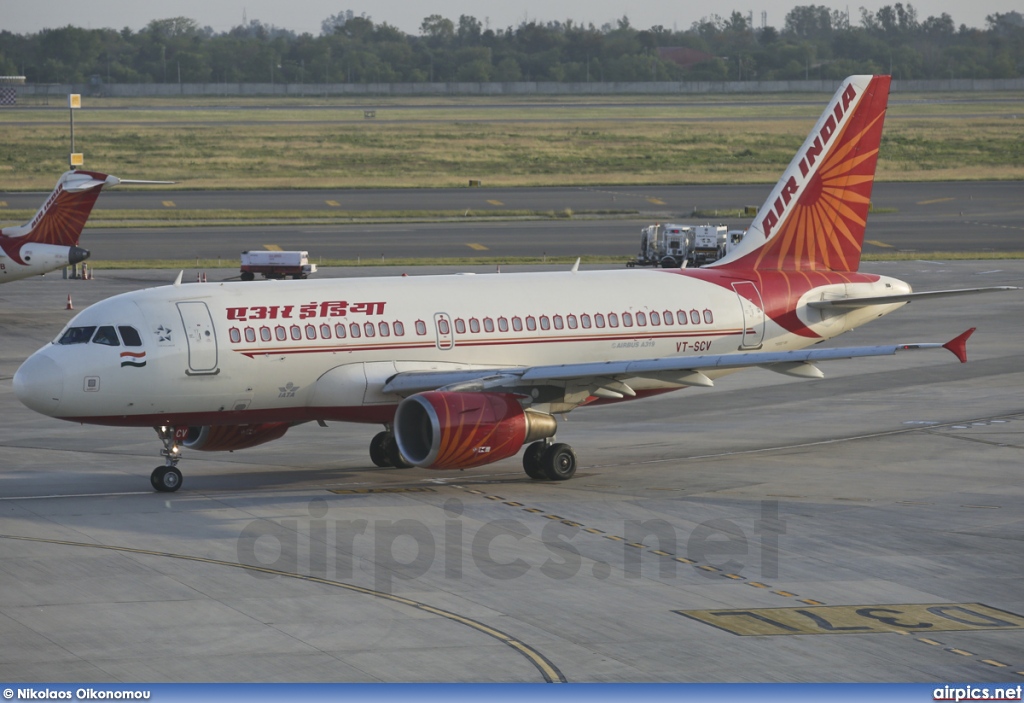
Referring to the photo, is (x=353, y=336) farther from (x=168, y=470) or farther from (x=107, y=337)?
(x=107, y=337)

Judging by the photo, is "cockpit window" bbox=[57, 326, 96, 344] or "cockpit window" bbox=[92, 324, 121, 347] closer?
"cockpit window" bbox=[92, 324, 121, 347]

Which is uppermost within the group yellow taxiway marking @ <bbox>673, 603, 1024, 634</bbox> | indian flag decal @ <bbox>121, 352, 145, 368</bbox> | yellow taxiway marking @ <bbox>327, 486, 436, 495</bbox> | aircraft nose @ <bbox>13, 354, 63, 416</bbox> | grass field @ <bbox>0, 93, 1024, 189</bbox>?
grass field @ <bbox>0, 93, 1024, 189</bbox>

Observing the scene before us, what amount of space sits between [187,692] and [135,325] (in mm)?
23710

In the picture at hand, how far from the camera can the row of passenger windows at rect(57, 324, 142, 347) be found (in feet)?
102

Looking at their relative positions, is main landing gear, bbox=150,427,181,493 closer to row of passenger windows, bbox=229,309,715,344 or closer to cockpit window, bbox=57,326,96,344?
cockpit window, bbox=57,326,96,344

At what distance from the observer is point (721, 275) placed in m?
38.4

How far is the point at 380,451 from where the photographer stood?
3538 centimetres

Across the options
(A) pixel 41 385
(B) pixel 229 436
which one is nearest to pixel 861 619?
(B) pixel 229 436

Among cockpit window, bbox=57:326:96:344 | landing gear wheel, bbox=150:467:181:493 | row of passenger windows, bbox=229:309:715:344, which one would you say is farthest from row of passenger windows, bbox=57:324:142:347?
landing gear wheel, bbox=150:467:181:493

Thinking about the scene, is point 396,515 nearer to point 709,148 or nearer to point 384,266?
point 384,266

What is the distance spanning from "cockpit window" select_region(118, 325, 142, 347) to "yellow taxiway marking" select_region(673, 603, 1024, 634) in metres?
14.4

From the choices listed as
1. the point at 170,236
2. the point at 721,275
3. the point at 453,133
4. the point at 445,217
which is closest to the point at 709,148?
the point at 453,133

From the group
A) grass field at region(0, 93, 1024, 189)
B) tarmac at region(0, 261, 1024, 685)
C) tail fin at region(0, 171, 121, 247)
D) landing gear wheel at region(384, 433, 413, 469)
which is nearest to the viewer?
tarmac at region(0, 261, 1024, 685)

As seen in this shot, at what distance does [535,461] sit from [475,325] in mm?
3622
